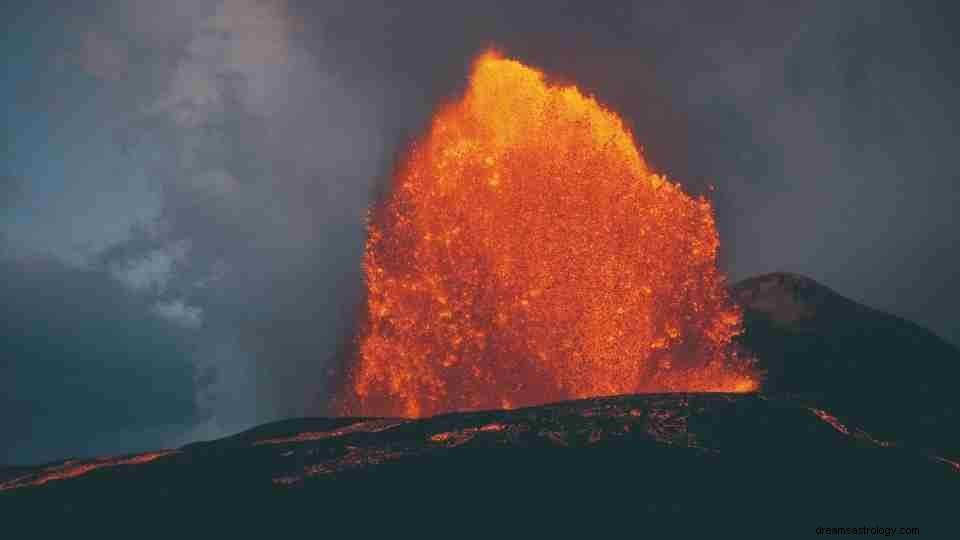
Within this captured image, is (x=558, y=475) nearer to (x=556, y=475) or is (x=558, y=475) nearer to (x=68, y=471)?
(x=556, y=475)

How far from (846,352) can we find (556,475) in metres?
62.1

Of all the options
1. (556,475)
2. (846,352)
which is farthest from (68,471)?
(846,352)

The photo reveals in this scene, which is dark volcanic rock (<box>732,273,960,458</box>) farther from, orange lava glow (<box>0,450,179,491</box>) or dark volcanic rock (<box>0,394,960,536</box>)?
orange lava glow (<box>0,450,179,491</box>)

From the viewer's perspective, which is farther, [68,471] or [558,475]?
[68,471]

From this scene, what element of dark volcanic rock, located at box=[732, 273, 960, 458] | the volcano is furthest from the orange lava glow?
dark volcanic rock, located at box=[732, 273, 960, 458]

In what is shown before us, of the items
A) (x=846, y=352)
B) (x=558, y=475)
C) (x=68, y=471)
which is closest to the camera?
(x=558, y=475)

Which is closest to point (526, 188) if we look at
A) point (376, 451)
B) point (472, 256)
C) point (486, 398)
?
point (472, 256)

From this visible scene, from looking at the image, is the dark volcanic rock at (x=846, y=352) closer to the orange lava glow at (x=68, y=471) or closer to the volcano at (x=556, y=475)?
the volcano at (x=556, y=475)

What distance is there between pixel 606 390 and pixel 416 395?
973 cm

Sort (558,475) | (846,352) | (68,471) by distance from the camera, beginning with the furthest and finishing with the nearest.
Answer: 1. (846,352)
2. (68,471)
3. (558,475)

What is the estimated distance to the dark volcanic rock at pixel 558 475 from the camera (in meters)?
22.1

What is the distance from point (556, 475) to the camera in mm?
23047

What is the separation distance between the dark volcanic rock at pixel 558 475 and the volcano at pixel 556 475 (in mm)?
49

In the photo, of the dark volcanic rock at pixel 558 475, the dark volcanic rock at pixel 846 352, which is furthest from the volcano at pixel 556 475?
the dark volcanic rock at pixel 846 352
